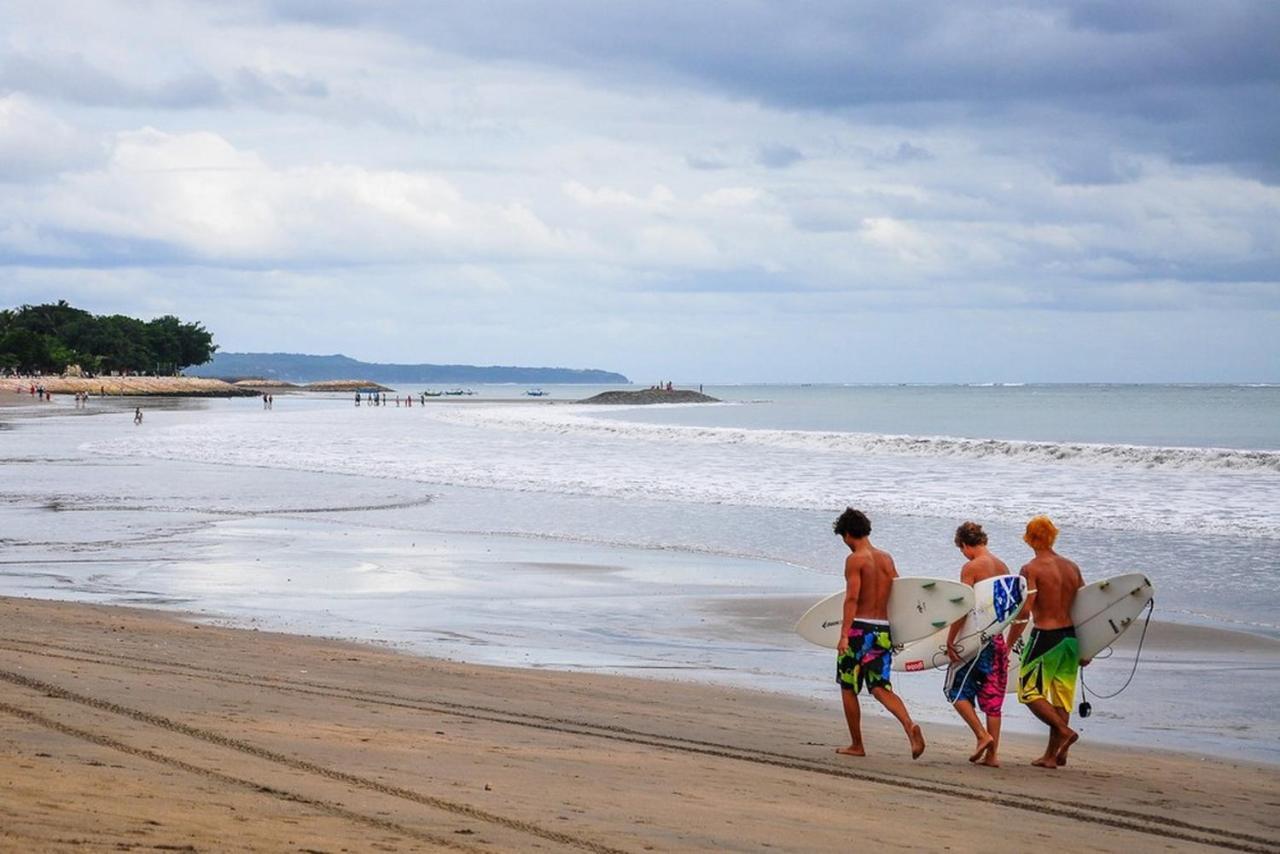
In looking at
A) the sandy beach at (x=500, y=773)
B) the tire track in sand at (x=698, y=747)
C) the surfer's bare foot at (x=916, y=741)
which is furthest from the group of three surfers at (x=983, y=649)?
the tire track in sand at (x=698, y=747)

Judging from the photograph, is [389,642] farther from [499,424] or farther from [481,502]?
[499,424]

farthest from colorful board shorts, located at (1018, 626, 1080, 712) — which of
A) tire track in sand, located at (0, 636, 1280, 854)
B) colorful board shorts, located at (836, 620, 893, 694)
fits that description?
tire track in sand, located at (0, 636, 1280, 854)

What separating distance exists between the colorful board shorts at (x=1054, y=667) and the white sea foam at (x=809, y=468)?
689 inches

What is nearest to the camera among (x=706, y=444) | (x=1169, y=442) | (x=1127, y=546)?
(x=1127, y=546)

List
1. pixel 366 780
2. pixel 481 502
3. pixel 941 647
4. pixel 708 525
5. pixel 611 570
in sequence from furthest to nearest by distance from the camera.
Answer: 1. pixel 481 502
2. pixel 708 525
3. pixel 611 570
4. pixel 941 647
5. pixel 366 780

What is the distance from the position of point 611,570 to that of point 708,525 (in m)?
6.67

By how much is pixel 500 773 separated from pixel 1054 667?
3.77 meters

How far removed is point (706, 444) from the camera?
62812mm

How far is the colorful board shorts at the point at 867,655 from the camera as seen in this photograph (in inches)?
346

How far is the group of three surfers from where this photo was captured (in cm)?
876

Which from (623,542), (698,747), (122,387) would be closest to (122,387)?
(122,387)

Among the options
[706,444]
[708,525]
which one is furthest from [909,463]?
[708,525]

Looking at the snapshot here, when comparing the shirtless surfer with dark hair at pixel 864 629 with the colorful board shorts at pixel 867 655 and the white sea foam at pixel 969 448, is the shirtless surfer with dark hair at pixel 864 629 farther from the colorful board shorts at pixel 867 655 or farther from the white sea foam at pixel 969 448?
the white sea foam at pixel 969 448

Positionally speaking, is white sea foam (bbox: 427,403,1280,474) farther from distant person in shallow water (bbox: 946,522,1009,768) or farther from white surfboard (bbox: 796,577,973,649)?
white surfboard (bbox: 796,577,973,649)
